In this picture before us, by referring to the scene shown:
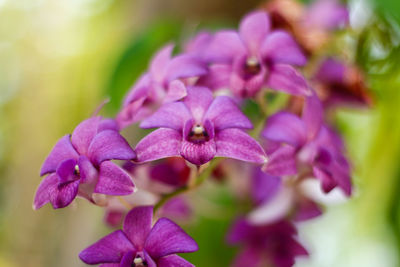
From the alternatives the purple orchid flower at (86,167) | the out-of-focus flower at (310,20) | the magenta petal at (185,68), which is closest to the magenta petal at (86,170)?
the purple orchid flower at (86,167)

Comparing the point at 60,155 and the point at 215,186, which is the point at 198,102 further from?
the point at 215,186

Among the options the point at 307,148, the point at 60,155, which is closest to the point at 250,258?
the point at 307,148

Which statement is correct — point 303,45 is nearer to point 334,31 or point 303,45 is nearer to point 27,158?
point 334,31

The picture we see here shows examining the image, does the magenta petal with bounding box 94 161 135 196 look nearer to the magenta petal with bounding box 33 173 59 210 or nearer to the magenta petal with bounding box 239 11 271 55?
the magenta petal with bounding box 33 173 59 210

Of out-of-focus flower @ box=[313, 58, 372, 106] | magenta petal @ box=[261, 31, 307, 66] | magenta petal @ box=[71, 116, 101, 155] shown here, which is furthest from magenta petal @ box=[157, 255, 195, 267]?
out-of-focus flower @ box=[313, 58, 372, 106]

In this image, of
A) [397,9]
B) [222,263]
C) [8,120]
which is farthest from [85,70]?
[397,9]
